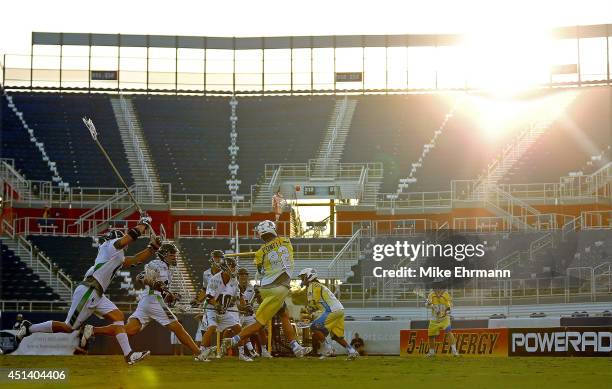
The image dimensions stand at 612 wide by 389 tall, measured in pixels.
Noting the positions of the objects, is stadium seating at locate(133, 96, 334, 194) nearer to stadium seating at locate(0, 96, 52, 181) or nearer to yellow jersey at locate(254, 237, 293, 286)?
stadium seating at locate(0, 96, 52, 181)

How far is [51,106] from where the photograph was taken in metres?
65.9

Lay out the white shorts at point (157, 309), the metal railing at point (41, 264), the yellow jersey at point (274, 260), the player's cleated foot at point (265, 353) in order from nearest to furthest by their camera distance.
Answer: the yellow jersey at point (274, 260), the white shorts at point (157, 309), the player's cleated foot at point (265, 353), the metal railing at point (41, 264)

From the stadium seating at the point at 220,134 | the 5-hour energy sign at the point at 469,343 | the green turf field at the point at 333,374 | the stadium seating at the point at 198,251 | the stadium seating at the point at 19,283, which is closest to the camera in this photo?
the green turf field at the point at 333,374

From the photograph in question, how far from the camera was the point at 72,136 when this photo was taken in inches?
2488

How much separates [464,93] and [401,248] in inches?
989

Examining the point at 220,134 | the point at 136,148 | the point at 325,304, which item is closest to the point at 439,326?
the point at 325,304

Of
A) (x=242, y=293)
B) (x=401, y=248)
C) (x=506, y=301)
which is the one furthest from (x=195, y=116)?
(x=242, y=293)

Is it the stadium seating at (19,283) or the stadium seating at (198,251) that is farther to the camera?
the stadium seating at (198,251)

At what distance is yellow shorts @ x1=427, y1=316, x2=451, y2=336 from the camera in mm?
31984

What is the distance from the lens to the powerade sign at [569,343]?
3039cm

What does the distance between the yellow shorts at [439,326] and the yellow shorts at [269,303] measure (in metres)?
10.3

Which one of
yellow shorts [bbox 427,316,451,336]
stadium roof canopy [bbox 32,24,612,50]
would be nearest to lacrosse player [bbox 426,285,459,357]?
yellow shorts [bbox 427,316,451,336]
